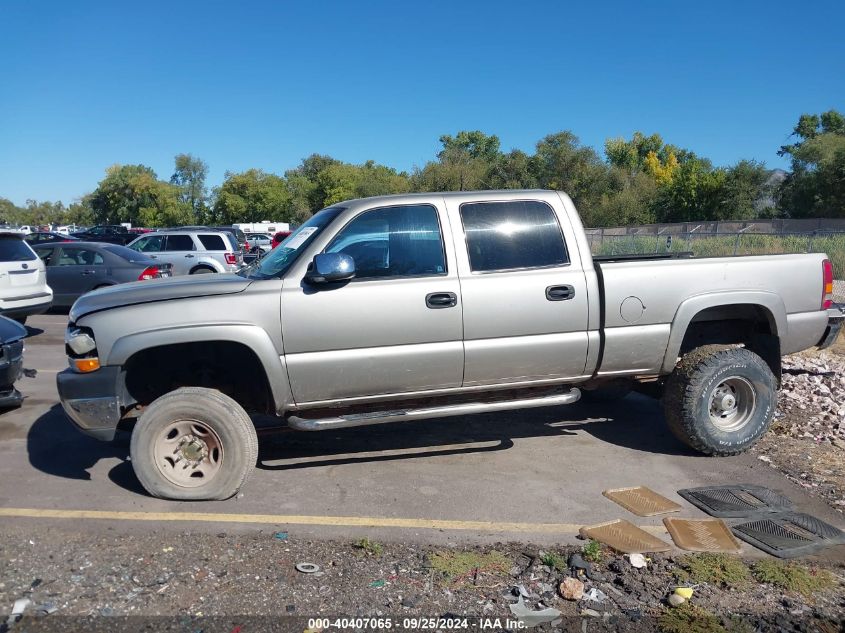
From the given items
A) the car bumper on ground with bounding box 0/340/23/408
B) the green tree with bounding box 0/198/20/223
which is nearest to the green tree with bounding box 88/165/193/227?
the green tree with bounding box 0/198/20/223

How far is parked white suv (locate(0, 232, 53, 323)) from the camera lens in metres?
10.2

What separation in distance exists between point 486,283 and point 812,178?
4998 cm

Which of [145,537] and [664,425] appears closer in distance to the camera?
[145,537]

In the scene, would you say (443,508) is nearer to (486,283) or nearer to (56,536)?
(486,283)

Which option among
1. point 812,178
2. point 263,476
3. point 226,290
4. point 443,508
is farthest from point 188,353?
point 812,178

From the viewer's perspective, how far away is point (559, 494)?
4.66 meters

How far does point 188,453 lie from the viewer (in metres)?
4.51

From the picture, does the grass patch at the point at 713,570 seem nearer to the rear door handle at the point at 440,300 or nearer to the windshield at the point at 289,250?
the rear door handle at the point at 440,300

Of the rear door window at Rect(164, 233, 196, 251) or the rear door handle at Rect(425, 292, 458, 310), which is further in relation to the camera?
the rear door window at Rect(164, 233, 196, 251)

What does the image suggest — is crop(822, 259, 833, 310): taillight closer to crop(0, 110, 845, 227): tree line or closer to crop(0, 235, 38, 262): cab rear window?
crop(0, 235, 38, 262): cab rear window

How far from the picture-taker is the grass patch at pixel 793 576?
11.3 feet

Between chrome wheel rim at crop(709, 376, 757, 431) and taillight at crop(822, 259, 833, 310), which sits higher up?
taillight at crop(822, 259, 833, 310)

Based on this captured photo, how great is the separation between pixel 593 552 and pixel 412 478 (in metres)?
1.60

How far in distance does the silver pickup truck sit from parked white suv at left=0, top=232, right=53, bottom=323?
6.85 meters
